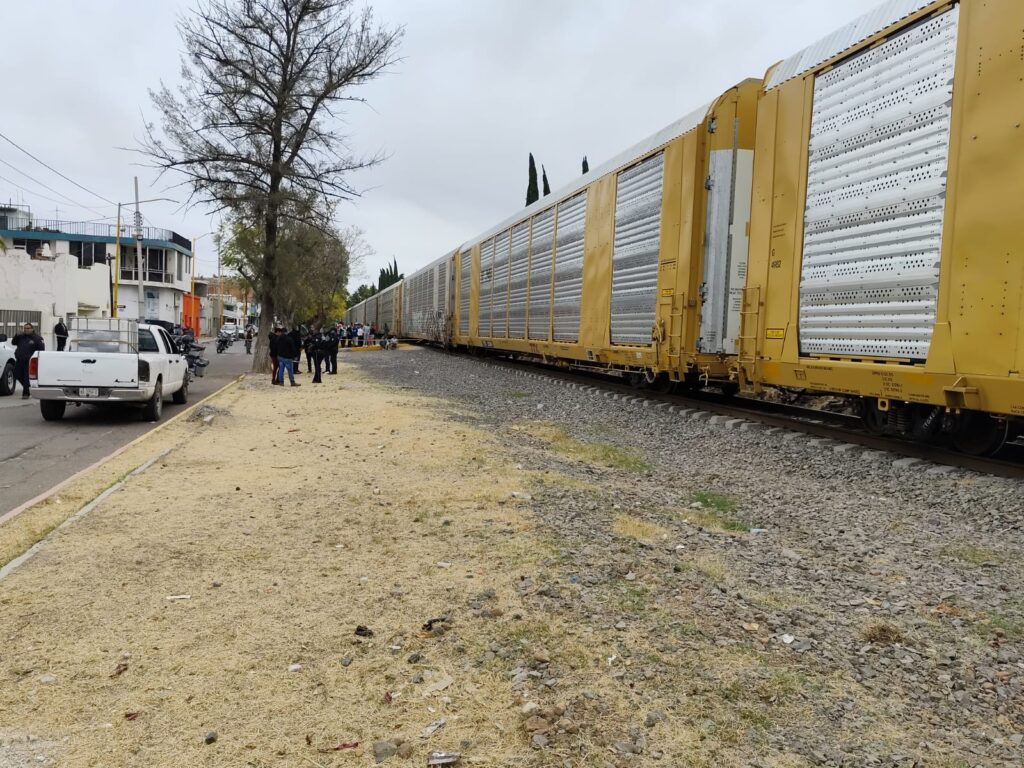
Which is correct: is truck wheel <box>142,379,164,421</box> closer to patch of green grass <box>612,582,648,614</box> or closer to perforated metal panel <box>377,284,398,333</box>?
patch of green grass <box>612,582,648,614</box>

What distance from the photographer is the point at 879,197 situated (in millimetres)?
7203

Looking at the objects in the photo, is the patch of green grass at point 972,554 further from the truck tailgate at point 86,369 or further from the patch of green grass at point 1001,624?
the truck tailgate at point 86,369

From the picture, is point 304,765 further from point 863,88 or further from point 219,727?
point 863,88

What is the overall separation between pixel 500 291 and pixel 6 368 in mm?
12025

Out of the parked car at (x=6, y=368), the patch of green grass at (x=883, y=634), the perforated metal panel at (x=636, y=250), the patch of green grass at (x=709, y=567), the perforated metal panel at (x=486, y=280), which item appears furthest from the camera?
the perforated metal panel at (x=486, y=280)

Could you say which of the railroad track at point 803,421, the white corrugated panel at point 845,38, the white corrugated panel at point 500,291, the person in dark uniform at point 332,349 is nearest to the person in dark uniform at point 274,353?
the person in dark uniform at point 332,349

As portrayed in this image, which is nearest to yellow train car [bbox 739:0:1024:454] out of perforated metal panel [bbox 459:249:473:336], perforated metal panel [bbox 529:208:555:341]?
perforated metal panel [bbox 529:208:555:341]

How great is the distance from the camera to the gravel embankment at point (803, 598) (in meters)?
2.75

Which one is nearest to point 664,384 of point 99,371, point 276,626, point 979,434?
point 979,434

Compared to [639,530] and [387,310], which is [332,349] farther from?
[387,310]

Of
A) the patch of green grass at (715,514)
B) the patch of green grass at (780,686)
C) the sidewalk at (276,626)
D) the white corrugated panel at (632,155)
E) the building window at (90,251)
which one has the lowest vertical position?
the sidewalk at (276,626)

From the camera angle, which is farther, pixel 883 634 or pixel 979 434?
pixel 979 434

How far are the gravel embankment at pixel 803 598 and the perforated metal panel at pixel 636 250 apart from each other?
13.4ft

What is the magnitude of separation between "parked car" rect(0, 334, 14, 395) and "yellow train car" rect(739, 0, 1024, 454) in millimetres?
15323
